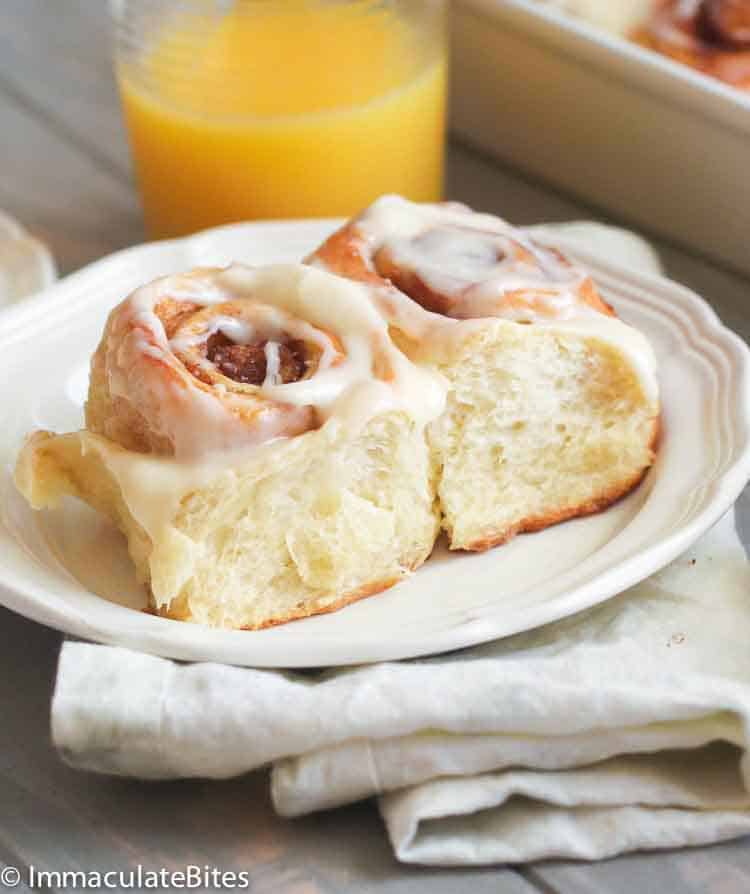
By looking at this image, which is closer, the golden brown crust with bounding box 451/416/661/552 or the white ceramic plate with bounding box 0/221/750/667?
the white ceramic plate with bounding box 0/221/750/667

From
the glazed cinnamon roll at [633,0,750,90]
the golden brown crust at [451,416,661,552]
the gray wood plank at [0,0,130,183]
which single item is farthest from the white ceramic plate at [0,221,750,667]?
the gray wood plank at [0,0,130,183]

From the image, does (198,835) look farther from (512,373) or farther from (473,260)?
(473,260)

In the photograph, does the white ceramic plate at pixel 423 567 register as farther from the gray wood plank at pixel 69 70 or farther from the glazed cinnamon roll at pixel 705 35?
the gray wood plank at pixel 69 70

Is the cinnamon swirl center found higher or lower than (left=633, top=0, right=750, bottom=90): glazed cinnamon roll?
higher

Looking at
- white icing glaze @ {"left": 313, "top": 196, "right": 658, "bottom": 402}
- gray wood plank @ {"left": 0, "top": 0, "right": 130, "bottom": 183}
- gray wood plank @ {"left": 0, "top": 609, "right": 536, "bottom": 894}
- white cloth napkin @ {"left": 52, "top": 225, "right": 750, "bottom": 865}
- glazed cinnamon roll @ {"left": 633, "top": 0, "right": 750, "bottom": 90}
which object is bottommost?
gray wood plank @ {"left": 0, "top": 0, "right": 130, "bottom": 183}

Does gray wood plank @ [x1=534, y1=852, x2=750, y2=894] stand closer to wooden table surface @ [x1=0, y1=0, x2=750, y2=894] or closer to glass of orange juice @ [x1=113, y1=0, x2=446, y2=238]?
wooden table surface @ [x1=0, y1=0, x2=750, y2=894]

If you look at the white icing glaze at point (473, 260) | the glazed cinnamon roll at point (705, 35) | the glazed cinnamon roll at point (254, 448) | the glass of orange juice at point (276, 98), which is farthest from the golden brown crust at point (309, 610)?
the glazed cinnamon roll at point (705, 35)

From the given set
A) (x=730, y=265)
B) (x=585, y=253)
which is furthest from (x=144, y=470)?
(x=730, y=265)
